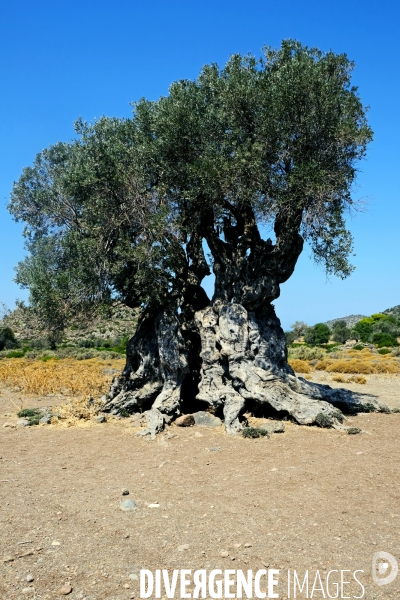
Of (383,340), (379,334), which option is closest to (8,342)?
(383,340)

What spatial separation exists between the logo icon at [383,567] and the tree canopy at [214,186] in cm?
832

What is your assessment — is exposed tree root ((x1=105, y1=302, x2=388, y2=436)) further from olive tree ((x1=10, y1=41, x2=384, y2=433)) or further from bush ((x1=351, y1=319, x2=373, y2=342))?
bush ((x1=351, y1=319, x2=373, y2=342))

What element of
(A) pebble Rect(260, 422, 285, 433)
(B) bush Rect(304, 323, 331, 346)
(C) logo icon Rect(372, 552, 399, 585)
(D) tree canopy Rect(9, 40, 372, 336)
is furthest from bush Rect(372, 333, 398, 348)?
(C) logo icon Rect(372, 552, 399, 585)

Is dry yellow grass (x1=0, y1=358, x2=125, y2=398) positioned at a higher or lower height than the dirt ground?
higher

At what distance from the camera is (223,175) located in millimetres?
12633

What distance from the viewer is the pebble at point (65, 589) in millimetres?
5297

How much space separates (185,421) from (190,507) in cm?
563

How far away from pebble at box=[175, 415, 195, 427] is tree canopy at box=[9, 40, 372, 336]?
307 centimetres

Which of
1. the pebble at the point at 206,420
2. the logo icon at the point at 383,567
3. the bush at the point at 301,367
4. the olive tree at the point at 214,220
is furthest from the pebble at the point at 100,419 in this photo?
the bush at the point at 301,367

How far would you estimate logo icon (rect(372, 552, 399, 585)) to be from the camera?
560cm

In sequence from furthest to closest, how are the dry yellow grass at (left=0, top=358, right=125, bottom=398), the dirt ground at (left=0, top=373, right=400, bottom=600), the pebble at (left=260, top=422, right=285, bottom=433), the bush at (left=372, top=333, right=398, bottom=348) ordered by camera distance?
the bush at (left=372, top=333, right=398, bottom=348), the dry yellow grass at (left=0, top=358, right=125, bottom=398), the pebble at (left=260, top=422, right=285, bottom=433), the dirt ground at (left=0, top=373, right=400, bottom=600)

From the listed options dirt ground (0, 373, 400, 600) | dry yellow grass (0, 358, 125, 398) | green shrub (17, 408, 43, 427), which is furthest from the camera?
dry yellow grass (0, 358, 125, 398)

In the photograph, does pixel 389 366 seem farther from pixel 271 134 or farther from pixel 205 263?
pixel 271 134

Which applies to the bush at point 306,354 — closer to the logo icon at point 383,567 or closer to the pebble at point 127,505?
the pebble at point 127,505
